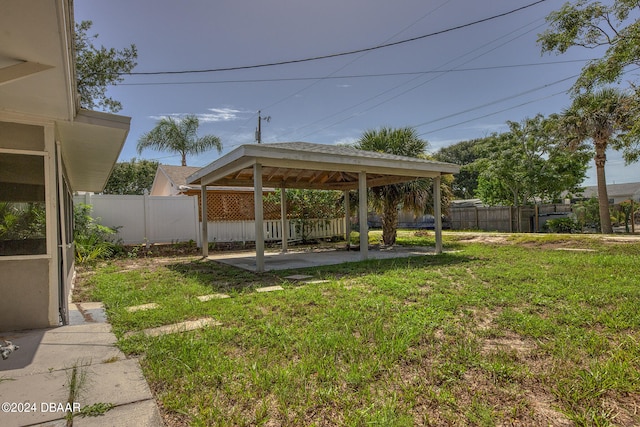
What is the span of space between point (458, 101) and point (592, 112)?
6536 millimetres

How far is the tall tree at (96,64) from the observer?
12.2 m

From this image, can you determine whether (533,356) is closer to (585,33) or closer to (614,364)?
(614,364)

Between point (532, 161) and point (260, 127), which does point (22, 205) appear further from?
point (532, 161)

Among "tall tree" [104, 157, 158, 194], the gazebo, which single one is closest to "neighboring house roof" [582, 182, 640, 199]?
the gazebo

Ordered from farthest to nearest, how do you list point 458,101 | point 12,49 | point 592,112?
point 458,101, point 592,112, point 12,49

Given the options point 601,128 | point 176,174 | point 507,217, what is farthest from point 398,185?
point 176,174

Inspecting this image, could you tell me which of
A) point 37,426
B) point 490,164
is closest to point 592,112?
point 490,164

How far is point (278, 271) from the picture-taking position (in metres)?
7.15

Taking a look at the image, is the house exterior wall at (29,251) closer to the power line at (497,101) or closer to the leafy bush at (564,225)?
the power line at (497,101)

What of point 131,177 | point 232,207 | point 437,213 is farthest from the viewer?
point 131,177

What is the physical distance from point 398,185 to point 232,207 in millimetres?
6590

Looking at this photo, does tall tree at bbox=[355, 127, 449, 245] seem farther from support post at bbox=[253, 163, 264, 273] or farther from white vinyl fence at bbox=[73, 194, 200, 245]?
white vinyl fence at bbox=[73, 194, 200, 245]

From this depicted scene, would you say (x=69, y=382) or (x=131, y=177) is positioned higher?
(x=131, y=177)

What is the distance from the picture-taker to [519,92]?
1697 centimetres
